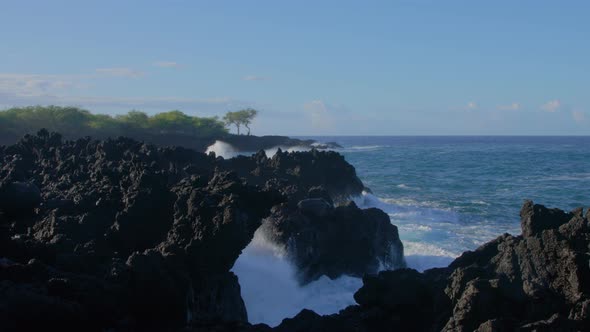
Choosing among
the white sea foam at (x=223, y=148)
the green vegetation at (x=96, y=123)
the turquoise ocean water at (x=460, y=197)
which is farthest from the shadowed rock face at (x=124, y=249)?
the white sea foam at (x=223, y=148)

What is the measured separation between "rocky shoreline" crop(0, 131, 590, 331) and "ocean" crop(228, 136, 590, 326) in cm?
67

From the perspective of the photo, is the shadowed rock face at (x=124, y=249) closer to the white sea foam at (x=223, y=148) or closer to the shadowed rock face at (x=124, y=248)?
the shadowed rock face at (x=124, y=248)

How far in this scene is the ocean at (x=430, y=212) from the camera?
12.1 m

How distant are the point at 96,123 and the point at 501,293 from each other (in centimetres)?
5517

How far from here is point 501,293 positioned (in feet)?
21.3

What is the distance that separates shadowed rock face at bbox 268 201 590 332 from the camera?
629 cm

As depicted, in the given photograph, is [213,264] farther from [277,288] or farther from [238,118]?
[238,118]

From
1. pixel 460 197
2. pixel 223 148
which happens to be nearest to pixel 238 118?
pixel 223 148

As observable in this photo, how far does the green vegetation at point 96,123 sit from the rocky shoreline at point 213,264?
42312 millimetres

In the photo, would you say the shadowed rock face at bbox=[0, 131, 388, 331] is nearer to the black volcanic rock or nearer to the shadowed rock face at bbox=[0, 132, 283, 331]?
the shadowed rock face at bbox=[0, 132, 283, 331]

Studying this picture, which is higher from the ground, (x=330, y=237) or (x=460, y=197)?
(x=330, y=237)

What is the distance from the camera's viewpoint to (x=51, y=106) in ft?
191

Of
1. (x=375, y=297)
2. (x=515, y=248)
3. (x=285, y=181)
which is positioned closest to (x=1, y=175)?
(x=285, y=181)

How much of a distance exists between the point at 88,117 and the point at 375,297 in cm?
5636
